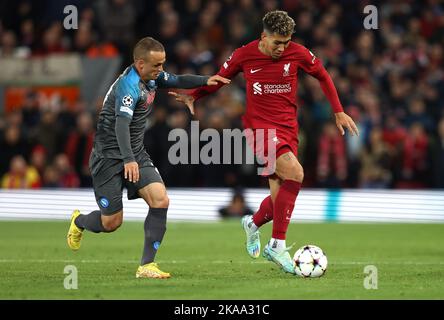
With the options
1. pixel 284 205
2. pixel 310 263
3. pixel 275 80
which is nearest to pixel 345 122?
pixel 275 80

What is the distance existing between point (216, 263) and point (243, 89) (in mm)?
9740

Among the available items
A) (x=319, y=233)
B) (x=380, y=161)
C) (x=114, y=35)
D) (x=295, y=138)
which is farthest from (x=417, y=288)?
(x=114, y=35)

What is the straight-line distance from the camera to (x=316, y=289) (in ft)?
30.3

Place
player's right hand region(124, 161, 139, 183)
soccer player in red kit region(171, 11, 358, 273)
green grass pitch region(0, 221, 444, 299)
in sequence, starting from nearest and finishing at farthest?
green grass pitch region(0, 221, 444, 299), player's right hand region(124, 161, 139, 183), soccer player in red kit region(171, 11, 358, 273)

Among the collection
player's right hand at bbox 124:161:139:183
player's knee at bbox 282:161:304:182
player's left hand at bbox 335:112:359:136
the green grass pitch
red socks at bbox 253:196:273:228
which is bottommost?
the green grass pitch

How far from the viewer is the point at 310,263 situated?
33.1ft

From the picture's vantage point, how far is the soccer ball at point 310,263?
1011 centimetres

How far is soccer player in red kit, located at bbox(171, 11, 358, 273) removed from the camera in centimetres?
1056

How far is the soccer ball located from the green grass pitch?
0.35 feet

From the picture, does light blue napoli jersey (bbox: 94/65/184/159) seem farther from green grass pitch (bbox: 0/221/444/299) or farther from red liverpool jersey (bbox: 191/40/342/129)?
green grass pitch (bbox: 0/221/444/299)

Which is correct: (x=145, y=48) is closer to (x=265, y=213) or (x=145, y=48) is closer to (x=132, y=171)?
(x=132, y=171)

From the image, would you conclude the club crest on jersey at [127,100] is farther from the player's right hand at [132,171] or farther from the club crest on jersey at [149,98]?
the player's right hand at [132,171]

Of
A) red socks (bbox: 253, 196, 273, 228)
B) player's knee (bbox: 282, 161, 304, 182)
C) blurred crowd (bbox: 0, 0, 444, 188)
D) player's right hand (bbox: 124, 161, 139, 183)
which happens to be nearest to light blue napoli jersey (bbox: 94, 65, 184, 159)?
player's right hand (bbox: 124, 161, 139, 183)
